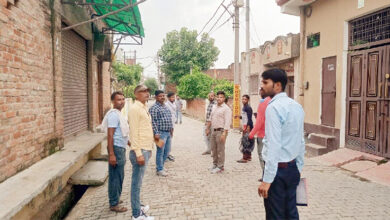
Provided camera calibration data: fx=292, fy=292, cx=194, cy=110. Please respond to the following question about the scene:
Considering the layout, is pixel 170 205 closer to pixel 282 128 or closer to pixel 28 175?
pixel 28 175

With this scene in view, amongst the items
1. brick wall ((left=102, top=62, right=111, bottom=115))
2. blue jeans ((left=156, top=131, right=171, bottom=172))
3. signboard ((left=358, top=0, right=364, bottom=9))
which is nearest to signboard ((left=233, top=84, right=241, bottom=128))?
brick wall ((left=102, top=62, right=111, bottom=115))

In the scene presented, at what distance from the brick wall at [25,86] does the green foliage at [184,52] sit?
91.7 ft

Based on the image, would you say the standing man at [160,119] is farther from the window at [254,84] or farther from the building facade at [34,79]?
the window at [254,84]

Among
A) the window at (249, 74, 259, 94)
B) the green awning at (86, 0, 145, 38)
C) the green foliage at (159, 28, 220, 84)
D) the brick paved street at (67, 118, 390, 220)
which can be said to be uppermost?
the green foliage at (159, 28, 220, 84)

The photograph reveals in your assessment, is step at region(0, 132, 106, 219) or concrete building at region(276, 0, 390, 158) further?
concrete building at region(276, 0, 390, 158)

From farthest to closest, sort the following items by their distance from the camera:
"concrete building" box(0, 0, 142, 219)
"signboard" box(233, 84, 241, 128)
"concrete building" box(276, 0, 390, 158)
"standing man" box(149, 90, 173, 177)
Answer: "signboard" box(233, 84, 241, 128), "concrete building" box(276, 0, 390, 158), "standing man" box(149, 90, 173, 177), "concrete building" box(0, 0, 142, 219)

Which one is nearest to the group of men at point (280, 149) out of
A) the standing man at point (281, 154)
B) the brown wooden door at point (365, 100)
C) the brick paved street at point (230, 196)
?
the standing man at point (281, 154)

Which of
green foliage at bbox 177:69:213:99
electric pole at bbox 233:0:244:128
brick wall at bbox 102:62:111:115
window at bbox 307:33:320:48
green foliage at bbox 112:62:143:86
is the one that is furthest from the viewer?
green foliage at bbox 112:62:143:86

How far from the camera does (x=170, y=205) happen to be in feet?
14.6

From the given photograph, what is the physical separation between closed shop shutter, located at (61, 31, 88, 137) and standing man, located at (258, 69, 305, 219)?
5.42 m

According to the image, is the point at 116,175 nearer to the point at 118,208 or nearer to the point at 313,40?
the point at 118,208

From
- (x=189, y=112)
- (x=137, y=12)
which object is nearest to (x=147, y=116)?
(x=137, y=12)

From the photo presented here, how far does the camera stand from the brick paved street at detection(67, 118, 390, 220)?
13.5 feet

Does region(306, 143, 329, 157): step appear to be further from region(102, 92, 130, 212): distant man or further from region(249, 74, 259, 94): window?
region(249, 74, 259, 94): window
